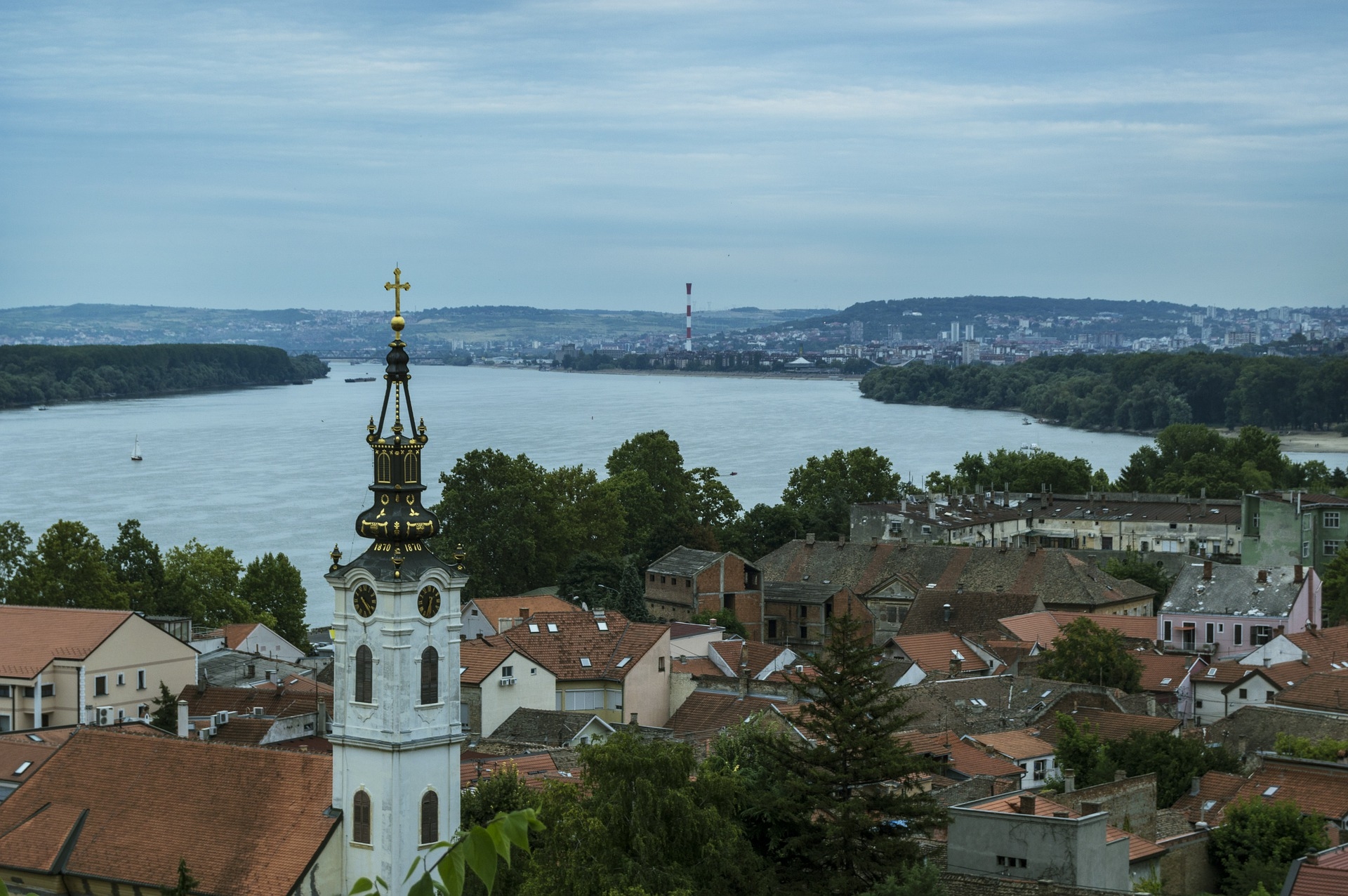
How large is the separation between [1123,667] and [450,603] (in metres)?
24.0

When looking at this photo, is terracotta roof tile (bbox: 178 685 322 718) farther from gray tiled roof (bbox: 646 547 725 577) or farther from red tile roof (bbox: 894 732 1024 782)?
gray tiled roof (bbox: 646 547 725 577)

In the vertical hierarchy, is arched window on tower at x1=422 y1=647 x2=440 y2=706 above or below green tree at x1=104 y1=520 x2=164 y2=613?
above

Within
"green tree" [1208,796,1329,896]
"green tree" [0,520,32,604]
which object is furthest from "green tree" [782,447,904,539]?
"green tree" [1208,796,1329,896]

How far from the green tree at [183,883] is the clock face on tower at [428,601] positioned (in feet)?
11.5

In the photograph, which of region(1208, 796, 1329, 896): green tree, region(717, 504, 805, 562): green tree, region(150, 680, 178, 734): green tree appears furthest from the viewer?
region(717, 504, 805, 562): green tree

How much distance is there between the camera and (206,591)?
52.8m

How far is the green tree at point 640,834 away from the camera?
18.7 metres

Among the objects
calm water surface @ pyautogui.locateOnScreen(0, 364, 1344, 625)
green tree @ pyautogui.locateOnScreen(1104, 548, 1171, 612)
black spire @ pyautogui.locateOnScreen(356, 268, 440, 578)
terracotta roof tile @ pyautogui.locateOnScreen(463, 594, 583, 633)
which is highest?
black spire @ pyautogui.locateOnScreen(356, 268, 440, 578)

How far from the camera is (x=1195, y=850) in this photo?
24.4 metres

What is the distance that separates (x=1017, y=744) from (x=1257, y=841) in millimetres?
8163

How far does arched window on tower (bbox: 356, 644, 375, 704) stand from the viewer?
19328mm

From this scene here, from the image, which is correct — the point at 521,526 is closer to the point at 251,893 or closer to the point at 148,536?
the point at 148,536

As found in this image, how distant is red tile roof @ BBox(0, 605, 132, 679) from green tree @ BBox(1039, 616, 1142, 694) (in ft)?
64.8

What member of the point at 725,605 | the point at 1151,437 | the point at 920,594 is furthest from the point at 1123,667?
the point at 1151,437
